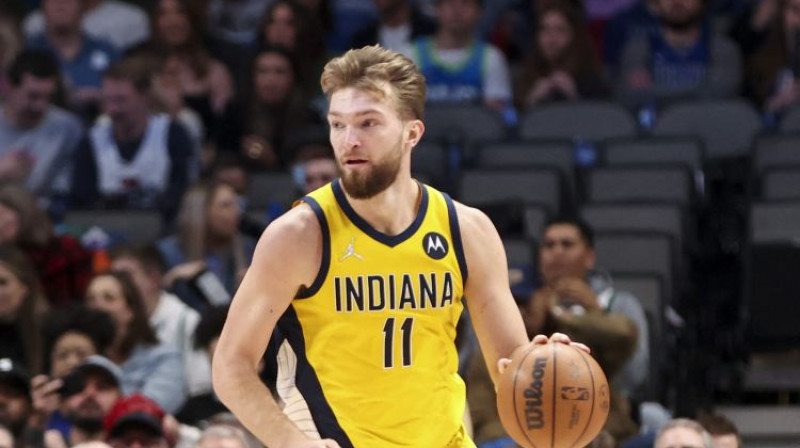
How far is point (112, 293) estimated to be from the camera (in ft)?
28.8

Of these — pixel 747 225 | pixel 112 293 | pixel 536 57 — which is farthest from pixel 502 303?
pixel 536 57

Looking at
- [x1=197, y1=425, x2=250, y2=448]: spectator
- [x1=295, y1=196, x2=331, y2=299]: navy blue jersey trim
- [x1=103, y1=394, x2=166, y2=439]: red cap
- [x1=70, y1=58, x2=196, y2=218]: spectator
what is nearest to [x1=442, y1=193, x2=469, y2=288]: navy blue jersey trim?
[x1=295, y1=196, x2=331, y2=299]: navy blue jersey trim

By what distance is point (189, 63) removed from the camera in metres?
11.9

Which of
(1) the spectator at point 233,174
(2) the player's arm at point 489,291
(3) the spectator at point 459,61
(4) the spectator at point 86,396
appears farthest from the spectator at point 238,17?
(2) the player's arm at point 489,291

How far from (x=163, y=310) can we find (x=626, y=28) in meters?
4.56

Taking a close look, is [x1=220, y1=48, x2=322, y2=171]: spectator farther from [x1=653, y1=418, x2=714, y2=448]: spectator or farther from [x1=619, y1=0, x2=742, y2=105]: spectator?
[x1=653, y1=418, x2=714, y2=448]: spectator

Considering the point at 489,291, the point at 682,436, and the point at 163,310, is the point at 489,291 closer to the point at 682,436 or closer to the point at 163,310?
the point at 682,436

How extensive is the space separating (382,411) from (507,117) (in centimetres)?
682

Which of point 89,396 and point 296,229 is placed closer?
point 296,229

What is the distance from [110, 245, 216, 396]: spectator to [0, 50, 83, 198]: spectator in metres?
1.97

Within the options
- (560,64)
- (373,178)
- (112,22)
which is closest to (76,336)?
(373,178)

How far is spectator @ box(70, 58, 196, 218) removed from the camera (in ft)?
35.9

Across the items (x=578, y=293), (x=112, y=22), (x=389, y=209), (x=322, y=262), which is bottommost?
(x=578, y=293)

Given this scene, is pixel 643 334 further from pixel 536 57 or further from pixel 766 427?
pixel 536 57
